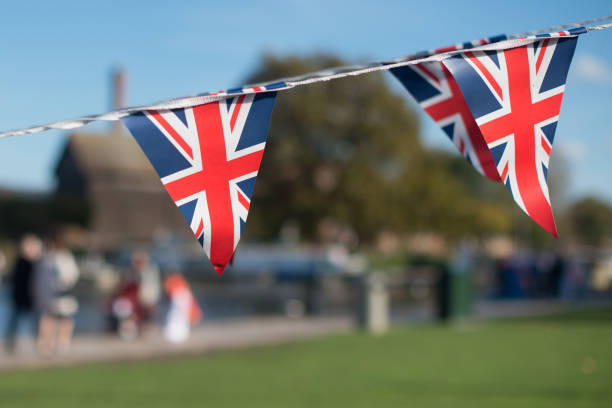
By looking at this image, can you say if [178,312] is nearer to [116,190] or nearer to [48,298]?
[48,298]

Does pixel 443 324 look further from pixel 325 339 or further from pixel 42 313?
pixel 42 313

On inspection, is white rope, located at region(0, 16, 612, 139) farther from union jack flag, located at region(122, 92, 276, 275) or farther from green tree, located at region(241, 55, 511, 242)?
green tree, located at region(241, 55, 511, 242)

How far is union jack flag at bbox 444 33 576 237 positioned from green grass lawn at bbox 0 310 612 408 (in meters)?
4.35

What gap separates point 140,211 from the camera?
180 feet

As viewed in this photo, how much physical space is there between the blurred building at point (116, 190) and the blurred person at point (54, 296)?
31085 mm

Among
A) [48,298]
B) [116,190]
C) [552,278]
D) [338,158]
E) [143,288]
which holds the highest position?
[338,158]

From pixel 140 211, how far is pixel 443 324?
142ft

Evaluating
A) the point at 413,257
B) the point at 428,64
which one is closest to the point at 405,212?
the point at 413,257

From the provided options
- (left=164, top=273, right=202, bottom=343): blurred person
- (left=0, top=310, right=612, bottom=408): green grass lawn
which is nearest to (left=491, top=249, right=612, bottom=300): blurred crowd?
(left=0, top=310, right=612, bottom=408): green grass lawn

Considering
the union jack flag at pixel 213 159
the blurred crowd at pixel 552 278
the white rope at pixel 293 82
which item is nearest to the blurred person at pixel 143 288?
the union jack flag at pixel 213 159

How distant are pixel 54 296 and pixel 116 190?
42654mm

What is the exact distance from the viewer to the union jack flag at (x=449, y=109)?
13.0ft

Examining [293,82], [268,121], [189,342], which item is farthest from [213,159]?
[189,342]

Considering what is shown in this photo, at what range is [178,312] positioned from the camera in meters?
12.4
